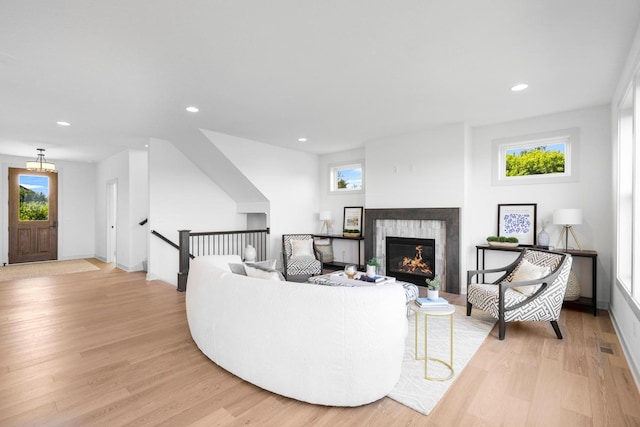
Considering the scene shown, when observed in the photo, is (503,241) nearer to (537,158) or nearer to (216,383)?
(537,158)

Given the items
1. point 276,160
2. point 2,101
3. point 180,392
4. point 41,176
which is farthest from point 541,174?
point 41,176

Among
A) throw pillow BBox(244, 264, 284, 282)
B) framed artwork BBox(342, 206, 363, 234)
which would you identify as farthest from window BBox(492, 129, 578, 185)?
throw pillow BBox(244, 264, 284, 282)

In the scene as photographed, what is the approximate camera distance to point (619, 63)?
2.92m

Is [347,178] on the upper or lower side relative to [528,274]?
upper

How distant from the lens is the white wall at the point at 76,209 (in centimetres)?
812

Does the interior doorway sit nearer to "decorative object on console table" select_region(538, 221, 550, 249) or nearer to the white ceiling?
the white ceiling

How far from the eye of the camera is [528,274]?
342 centimetres

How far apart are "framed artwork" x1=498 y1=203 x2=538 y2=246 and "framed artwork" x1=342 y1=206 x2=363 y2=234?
259 centimetres

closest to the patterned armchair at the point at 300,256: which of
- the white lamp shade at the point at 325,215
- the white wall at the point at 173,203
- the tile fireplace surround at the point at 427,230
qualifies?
the white lamp shade at the point at 325,215

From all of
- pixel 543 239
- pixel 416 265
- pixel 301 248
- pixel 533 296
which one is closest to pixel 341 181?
pixel 301 248

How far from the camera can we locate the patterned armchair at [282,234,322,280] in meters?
5.62

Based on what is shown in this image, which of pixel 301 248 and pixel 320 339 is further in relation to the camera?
pixel 301 248

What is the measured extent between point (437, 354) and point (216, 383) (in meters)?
1.89

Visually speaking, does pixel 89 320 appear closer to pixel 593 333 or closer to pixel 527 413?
pixel 527 413
